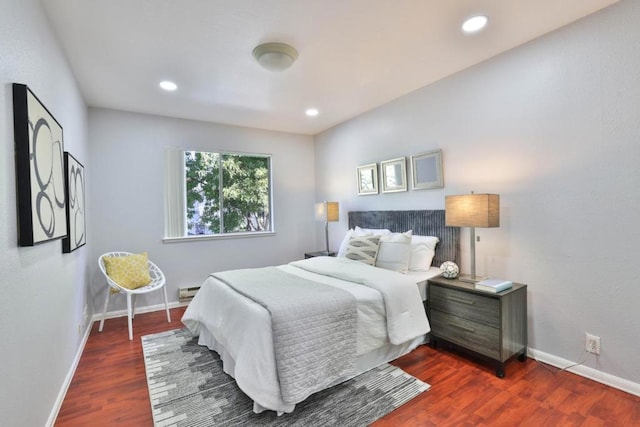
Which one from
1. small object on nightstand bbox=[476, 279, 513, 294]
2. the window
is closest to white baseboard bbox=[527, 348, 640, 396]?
small object on nightstand bbox=[476, 279, 513, 294]

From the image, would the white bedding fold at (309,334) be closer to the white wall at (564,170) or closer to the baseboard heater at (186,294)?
the white wall at (564,170)

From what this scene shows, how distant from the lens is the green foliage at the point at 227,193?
14.5 ft

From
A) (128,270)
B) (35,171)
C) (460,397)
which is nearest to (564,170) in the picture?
(460,397)

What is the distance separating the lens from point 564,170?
7.66 ft

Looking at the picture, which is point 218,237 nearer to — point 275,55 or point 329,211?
point 329,211

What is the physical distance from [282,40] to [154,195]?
276cm

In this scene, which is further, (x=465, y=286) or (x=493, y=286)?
(x=465, y=286)

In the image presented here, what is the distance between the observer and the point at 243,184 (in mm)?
4832

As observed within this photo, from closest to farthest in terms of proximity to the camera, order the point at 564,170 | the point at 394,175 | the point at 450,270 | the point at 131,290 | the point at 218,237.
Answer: the point at 564,170 < the point at 450,270 < the point at 131,290 < the point at 394,175 < the point at 218,237

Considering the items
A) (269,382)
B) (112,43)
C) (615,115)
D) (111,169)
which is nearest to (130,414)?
(269,382)

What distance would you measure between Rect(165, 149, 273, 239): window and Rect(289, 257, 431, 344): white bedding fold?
7.73 ft

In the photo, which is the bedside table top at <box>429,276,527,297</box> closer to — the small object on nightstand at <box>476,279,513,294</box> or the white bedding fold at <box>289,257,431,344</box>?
the small object on nightstand at <box>476,279,513,294</box>

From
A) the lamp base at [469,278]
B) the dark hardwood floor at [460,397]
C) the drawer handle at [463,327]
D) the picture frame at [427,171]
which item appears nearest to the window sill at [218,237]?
the dark hardwood floor at [460,397]

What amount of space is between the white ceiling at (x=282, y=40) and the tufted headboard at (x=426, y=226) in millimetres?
1385
